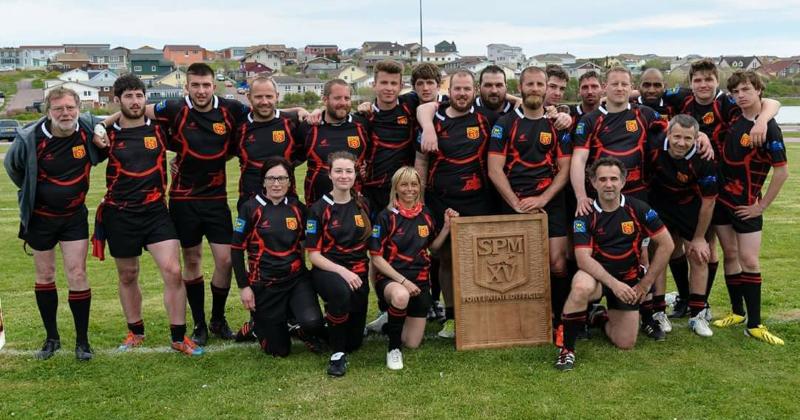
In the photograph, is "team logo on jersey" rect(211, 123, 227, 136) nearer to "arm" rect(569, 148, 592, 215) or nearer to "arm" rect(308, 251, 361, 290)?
"arm" rect(308, 251, 361, 290)

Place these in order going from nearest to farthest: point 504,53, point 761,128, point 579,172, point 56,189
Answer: point 56,189 → point 761,128 → point 579,172 → point 504,53

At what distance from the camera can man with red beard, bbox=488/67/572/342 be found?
517 cm

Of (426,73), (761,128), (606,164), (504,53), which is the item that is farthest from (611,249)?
(504,53)

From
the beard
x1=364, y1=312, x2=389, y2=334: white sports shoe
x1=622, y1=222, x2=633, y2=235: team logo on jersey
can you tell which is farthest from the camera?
x1=364, y1=312, x2=389, y2=334: white sports shoe

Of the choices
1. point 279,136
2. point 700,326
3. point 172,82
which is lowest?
point 700,326

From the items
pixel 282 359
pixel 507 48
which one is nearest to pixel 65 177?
pixel 282 359

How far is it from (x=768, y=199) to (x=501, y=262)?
2083mm

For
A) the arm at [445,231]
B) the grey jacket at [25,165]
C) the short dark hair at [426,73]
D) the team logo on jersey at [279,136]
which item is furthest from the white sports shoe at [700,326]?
the grey jacket at [25,165]

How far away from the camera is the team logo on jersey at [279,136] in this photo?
538 centimetres

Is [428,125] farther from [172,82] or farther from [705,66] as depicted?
[172,82]

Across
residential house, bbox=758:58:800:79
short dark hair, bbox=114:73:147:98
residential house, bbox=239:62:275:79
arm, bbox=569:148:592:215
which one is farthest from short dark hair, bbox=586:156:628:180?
residential house, bbox=758:58:800:79

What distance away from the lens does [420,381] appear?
455 cm

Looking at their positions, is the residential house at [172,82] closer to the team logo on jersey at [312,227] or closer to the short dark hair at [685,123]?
the team logo on jersey at [312,227]

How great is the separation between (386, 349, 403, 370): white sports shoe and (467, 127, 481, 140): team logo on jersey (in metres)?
1.74
